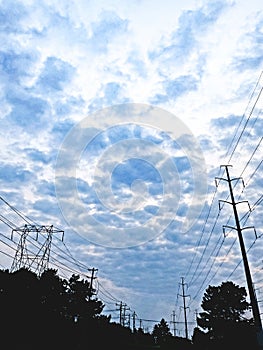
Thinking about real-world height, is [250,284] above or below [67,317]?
below

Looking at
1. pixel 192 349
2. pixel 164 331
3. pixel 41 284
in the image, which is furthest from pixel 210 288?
pixel 164 331

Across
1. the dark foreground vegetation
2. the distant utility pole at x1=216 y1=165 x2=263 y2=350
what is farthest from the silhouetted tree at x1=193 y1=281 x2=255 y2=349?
the distant utility pole at x1=216 y1=165 x2=263 y2=350

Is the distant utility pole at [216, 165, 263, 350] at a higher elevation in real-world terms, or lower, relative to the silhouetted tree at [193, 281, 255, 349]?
lower

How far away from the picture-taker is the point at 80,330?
1812 inches

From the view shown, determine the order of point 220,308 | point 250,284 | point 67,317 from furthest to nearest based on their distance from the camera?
point 220,308 < point 67,317 < point 250,284

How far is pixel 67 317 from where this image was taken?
179ft

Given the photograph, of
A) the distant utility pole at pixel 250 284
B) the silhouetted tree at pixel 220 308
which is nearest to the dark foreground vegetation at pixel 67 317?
the silhouetted tree at pixel 220 308

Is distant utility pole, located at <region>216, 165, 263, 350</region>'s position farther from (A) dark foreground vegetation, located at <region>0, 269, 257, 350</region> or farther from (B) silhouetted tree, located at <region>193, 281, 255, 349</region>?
(B) silhouetted tree, located at <region>193, 281, 255, 349</region>

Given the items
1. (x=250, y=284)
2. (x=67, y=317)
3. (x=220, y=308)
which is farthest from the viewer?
(x=220, y=308)

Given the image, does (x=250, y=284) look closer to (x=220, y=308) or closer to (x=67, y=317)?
(x=67, y=317)

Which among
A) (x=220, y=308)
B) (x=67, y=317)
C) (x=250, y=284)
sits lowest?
(x=250, y=284)

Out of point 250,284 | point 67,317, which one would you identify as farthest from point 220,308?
point 250,284

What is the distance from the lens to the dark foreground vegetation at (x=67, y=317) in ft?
114

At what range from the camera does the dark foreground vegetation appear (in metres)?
34.8
